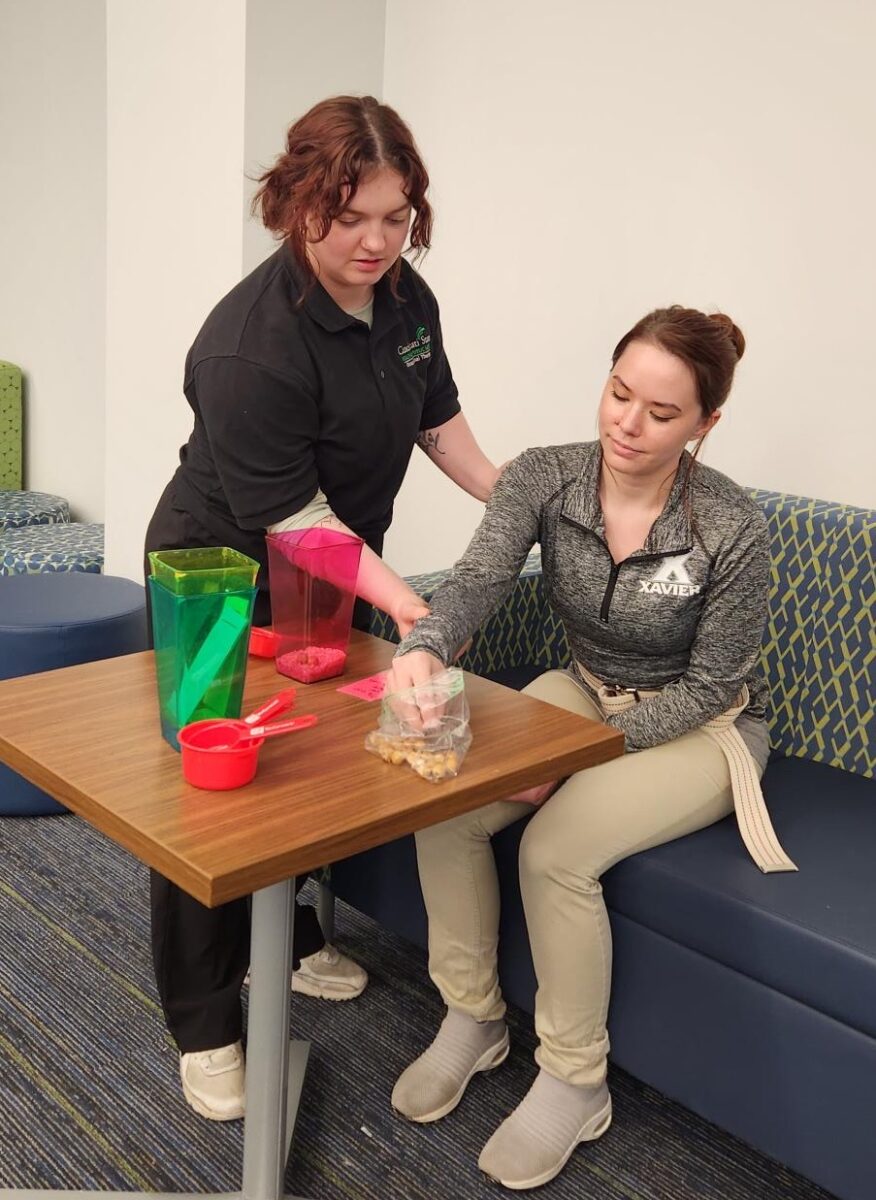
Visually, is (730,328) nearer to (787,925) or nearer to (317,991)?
(787,925)

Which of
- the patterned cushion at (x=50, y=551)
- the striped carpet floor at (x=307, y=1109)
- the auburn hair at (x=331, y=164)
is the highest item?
the auburn hair at (x=331, y=164)

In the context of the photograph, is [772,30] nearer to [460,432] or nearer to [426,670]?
[460,432]

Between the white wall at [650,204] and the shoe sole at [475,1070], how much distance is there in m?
1.25

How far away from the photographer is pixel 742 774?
→ 1.86m

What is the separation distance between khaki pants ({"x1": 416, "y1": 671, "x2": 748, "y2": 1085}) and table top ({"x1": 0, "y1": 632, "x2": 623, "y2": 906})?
0.23 metres

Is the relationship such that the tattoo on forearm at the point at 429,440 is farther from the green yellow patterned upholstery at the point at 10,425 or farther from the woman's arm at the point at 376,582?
the green yellow patterned upholstery at the point at 10,425

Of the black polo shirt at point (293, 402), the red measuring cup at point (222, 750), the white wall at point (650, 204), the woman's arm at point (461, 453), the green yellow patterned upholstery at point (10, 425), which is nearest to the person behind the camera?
the red measuring cup at point (222, 750)

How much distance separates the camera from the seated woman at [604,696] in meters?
1.76

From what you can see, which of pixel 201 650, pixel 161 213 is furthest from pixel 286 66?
pixel 201 650

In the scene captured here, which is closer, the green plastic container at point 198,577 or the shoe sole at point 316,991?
the green plastic container at point 198,577

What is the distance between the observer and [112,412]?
10.7 ft

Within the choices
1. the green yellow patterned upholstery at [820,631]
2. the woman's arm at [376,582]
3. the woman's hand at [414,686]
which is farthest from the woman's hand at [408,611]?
the green yellow patterned upholstery at [820,631]

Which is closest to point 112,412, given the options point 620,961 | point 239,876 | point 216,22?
point 216,22

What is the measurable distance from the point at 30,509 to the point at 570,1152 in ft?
10.1
